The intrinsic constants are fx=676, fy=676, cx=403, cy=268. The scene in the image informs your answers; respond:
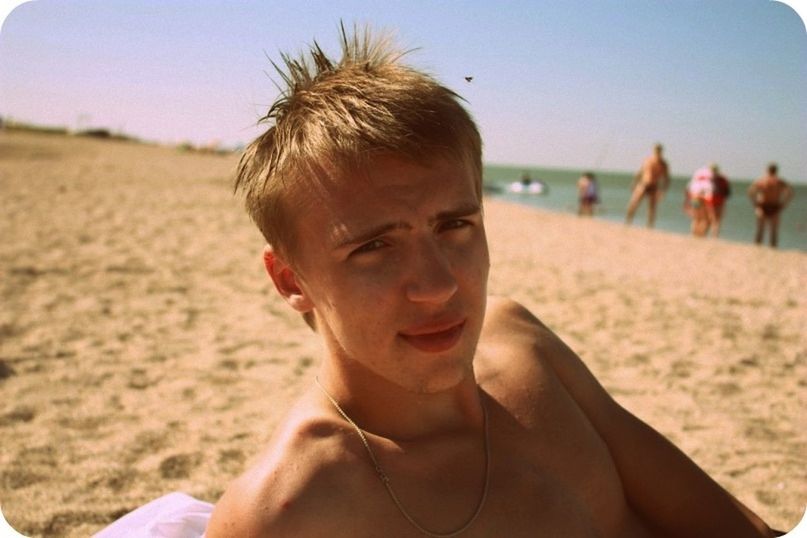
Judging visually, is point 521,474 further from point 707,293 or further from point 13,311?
point 707,293

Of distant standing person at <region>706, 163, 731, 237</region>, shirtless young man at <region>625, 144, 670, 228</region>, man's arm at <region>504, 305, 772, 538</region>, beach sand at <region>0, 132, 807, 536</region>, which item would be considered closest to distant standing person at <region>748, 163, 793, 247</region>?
distant standing person at <region>706, 163, 731, 237</region>

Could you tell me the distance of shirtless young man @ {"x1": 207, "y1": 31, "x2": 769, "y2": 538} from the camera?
4.01ft

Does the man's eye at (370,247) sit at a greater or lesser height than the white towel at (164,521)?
greater

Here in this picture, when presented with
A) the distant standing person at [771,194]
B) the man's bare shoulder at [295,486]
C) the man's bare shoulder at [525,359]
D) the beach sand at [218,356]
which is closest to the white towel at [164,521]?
the beach sand at [218,356]

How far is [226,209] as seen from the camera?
1155cm

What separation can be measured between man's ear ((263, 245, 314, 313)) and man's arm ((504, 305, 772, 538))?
645mm

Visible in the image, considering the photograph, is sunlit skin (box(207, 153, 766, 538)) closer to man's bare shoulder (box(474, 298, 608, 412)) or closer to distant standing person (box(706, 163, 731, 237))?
man's bare shoulder (box(474, 298, 608, 412))

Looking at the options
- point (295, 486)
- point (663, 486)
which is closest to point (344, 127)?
point (295, 486)

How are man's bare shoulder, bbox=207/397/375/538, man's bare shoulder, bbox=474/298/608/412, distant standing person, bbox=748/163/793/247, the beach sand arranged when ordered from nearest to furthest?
man's bare shoulder, bbox=207/397/375/538 < man's bare shoulder, bbox=474/298/608/412 < the beach sand < distant standing person, bbox=748/163/793/247

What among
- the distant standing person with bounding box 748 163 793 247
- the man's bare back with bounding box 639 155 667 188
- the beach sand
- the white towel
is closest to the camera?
the white towel

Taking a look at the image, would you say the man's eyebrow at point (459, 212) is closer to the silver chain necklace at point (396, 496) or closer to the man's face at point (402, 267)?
the man's face at point (402, 267)

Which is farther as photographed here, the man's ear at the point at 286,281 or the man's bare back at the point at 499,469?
the man's ear at the point at 286,281

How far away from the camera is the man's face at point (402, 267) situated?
49.0 inches

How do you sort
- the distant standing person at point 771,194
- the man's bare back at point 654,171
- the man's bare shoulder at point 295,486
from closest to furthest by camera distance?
1. the man's bare shoulder at point 295,486
2. the distant standing person at point 771,194
3. the man's bare back at point 654,171
